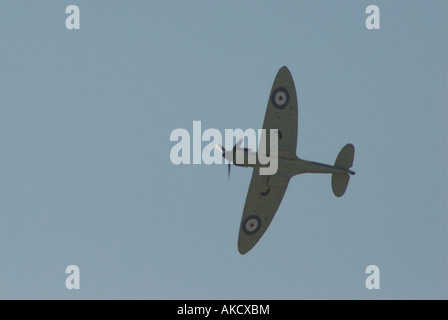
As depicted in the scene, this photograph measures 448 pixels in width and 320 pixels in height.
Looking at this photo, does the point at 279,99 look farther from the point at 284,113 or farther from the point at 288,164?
the point at 288,164

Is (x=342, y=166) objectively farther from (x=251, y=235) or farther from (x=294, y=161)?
(x=251, y=235)

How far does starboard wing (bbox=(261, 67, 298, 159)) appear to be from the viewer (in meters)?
34.6

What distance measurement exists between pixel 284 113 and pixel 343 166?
2.85 metres

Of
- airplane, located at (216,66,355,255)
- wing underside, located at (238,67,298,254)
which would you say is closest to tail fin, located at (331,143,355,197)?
airplane, located at (216,66,355,255)

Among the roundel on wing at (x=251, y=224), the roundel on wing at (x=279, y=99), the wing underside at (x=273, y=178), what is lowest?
the roundel on wing at (x=251, y=224)

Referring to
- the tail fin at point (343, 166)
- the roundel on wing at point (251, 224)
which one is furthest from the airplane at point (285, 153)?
the roundel on wing at point (251, 224)

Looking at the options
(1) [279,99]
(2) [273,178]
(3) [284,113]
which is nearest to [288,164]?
(2) [273,178]

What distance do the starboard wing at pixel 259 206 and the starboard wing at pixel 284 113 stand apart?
131 centimetres

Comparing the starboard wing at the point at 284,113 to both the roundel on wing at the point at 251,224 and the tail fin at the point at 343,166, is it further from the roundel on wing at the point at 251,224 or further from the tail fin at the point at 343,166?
the roundel on wing at the point at 251,224

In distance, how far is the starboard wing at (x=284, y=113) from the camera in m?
34.6
